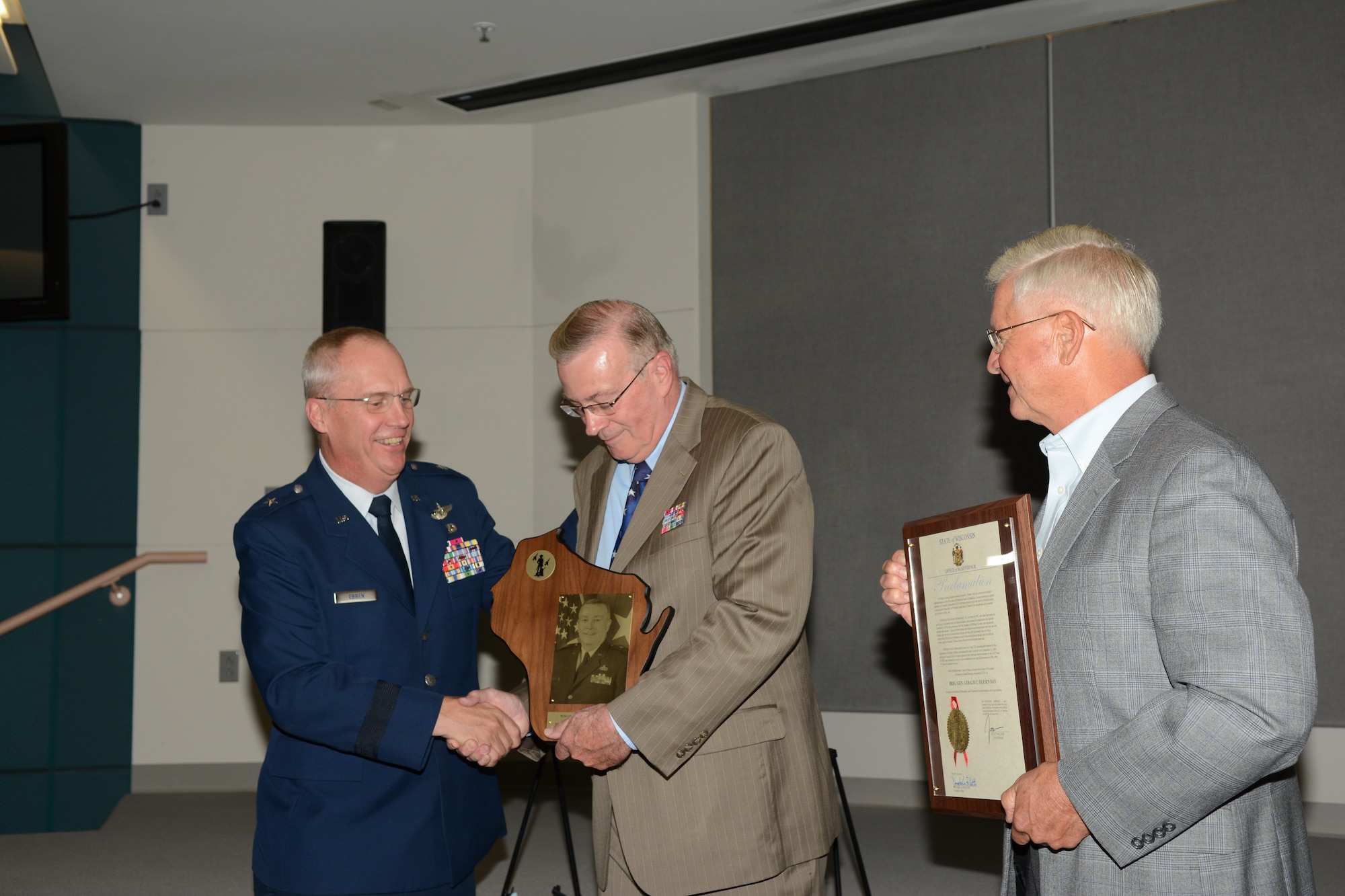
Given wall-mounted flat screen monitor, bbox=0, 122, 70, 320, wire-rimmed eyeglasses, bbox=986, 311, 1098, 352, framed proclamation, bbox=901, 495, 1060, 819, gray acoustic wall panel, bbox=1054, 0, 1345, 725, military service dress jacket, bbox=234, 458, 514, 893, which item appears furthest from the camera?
wall-mounted flat screen monitor, bbox=0, 122, 70, 320

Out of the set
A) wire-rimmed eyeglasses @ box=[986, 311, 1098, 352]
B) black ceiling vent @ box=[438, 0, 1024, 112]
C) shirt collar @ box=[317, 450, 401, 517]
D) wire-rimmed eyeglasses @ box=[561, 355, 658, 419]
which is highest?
black ceiling vent @ box=[438, 0, 1024, 112]

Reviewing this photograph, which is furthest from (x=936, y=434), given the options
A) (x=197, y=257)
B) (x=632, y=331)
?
(x=197, y=257)

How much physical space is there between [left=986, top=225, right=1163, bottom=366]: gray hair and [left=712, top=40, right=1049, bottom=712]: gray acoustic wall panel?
3.15m

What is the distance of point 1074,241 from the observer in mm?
1767

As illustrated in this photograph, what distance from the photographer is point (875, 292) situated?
524 cm

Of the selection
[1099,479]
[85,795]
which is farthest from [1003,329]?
[85,795]

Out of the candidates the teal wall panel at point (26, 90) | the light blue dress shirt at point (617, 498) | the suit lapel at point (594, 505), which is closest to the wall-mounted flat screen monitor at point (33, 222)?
the teal wall panel at point (26, 90)

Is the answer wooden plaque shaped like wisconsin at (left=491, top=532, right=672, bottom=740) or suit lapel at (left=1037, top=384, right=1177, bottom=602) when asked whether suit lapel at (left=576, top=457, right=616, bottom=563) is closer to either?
wooden plaque shaped like wisconsin at (left=491, top=532, right=672, bottom=740)

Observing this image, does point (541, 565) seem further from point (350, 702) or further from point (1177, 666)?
point (1177, 666)

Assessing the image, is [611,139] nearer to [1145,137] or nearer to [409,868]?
[1145,137]

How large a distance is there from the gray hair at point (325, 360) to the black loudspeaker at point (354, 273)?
3222 mm

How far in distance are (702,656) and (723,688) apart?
0.07 metres

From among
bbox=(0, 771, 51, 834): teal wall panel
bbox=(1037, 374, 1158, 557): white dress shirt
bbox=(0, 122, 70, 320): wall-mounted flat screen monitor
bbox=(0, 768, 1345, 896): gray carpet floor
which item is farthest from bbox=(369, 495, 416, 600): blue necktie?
bbox=(0, 771, 51, 834): teal wall panel

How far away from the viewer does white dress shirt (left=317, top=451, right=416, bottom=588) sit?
8.00ft
